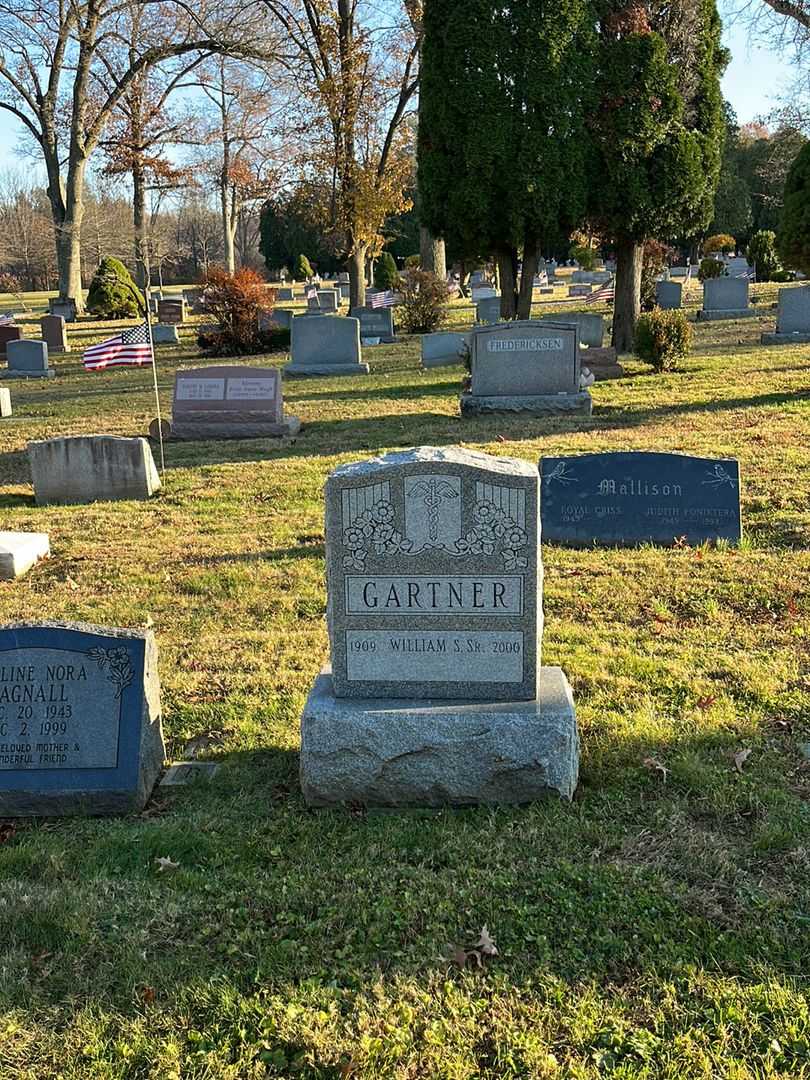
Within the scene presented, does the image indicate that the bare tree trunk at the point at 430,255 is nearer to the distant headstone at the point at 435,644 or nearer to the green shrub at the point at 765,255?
the green shrub at the point at 765,255

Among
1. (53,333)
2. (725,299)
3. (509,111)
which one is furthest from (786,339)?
(53,333)

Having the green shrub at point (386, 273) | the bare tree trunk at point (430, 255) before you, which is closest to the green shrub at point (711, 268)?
the bare tree trunk at point (430, 255)

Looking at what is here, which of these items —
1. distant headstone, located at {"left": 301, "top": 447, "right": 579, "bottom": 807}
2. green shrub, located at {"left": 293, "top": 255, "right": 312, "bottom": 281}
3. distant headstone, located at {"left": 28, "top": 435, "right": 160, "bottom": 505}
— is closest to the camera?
distant headstone, located at {"left": 301, "top": 447, "right": 579, "bottom": 807}

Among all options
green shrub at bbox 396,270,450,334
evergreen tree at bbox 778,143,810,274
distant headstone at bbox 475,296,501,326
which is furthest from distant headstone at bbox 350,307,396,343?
evergreen tree at bbox 778,143,810,274

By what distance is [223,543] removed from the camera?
8.05 meters

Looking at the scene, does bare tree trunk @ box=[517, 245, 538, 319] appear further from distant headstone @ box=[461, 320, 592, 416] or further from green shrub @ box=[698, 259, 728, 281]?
green shrub @ box=[698, 259, 728, 281]

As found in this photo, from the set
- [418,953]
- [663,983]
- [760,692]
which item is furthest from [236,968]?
[760,692]

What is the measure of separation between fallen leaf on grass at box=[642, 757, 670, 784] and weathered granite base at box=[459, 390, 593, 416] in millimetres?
9434

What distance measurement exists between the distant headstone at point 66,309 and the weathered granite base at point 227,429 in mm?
24175

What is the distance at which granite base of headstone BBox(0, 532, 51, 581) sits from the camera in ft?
24.3

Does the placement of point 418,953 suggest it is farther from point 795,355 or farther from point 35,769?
point 795,355

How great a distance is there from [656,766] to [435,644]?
3.67 ft

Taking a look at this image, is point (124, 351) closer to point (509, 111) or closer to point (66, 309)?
point (509, 111)

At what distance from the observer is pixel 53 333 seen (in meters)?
26.7
